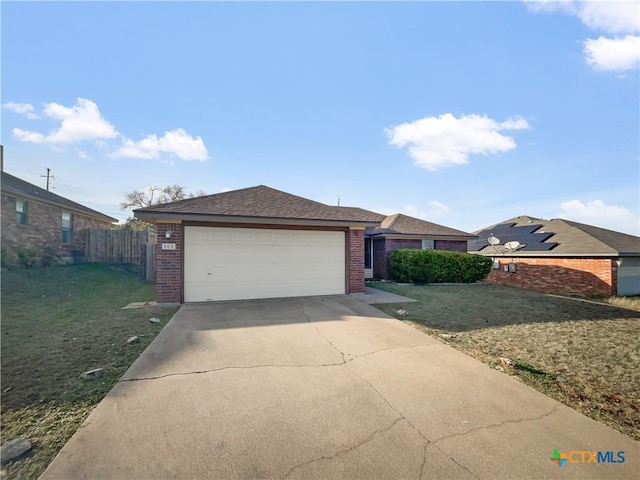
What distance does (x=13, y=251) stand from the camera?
11.2 meters

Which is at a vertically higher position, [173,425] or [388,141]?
[388,141]

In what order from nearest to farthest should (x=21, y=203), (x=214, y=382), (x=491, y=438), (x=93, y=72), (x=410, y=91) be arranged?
(x=491, y=438), (x=214, y=382), (x=93, y=72), (x=410, y=91), (x=21, y=203)

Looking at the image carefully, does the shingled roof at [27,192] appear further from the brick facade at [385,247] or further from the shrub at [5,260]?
the brick facade at [385,247]

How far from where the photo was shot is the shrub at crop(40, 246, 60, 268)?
39.0 feet

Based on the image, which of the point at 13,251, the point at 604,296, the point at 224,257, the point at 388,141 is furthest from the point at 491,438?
the point at 13,251

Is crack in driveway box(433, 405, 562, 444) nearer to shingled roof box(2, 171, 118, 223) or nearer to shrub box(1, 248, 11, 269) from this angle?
shrub box(1, 248, 11, 269)

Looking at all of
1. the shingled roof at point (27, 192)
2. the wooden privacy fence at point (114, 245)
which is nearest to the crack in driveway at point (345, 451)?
the wooden privacy fence at point (114, 245)

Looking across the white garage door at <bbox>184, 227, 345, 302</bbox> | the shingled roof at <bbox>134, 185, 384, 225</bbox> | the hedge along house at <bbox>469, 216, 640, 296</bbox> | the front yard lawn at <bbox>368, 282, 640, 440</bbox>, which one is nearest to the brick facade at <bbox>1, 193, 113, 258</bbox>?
the shingled roof at <bbox>134, 185, 384, 225</bbox>

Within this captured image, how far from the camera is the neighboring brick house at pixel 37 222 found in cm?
1124

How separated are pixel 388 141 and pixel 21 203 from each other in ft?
52.9

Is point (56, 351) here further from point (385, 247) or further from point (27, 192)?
point (385, 247)

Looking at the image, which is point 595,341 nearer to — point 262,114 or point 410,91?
point 410,91

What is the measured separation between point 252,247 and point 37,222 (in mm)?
11032

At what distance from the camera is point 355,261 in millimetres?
9953
